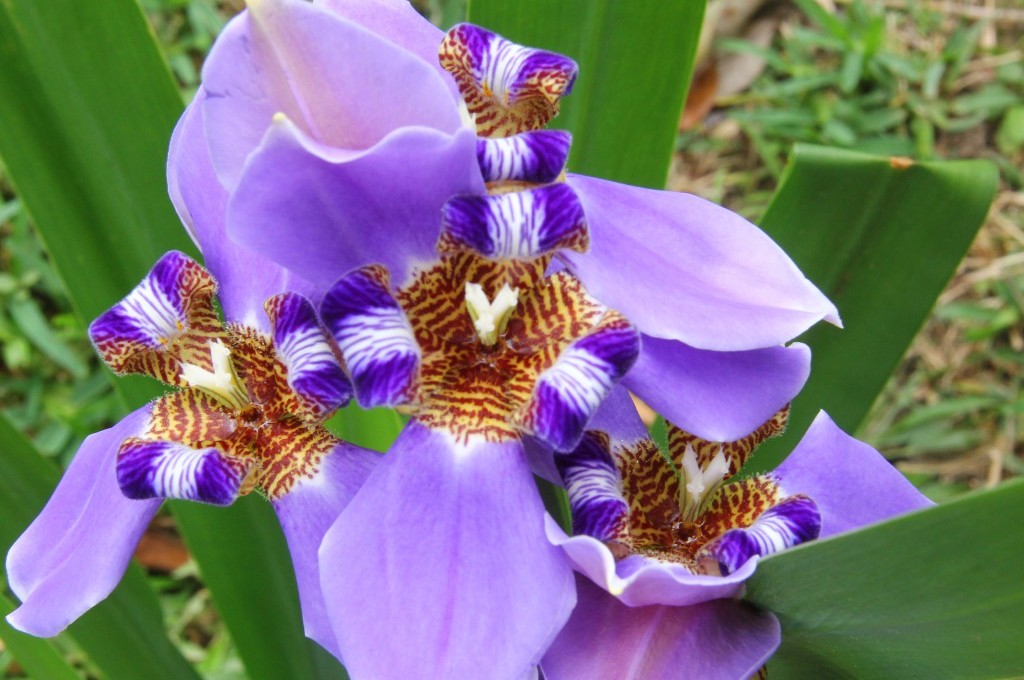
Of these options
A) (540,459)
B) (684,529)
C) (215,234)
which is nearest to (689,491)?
(684,529)

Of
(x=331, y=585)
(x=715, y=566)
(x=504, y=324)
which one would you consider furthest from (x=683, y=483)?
(x=331, y=585)

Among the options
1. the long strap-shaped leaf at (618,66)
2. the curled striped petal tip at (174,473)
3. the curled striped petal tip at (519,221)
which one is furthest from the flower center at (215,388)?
the long strap-shaped leaf at (618,66)

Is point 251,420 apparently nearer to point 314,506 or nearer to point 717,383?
point 314,506

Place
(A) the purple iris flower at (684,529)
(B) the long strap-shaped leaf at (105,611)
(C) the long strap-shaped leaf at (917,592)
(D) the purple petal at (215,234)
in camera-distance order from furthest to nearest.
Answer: (B) the long strap-shaped leaf at (105,611) < (D) the purple petal at (215,234) < (A) the purple iris flower at (684,529) < (C) the long strap-shaped leaf at (917,592)

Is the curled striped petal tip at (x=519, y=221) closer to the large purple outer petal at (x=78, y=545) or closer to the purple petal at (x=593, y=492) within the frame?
the purple petal at (x=593, y=492)

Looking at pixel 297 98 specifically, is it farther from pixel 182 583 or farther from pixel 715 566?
pixel 182 583

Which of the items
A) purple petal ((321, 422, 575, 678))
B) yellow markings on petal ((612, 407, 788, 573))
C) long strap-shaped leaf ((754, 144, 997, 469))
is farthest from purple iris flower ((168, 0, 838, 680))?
long strap-shaped leaf ((754, 144, 997, 469))

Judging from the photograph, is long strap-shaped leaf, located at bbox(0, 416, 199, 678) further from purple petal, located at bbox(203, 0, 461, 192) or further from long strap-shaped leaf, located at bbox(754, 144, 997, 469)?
long strap-shaped leaf, located at bbox(754, 144, 997, 469)
